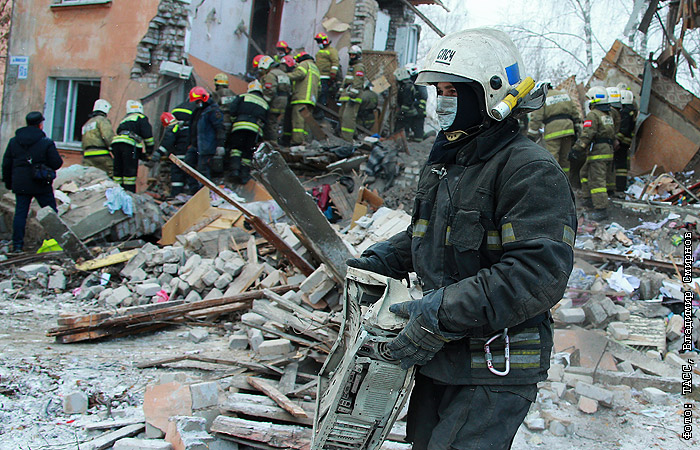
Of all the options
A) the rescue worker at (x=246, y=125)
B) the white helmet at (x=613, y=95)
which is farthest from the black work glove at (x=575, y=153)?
the rescue worker at (x=246, y=125)

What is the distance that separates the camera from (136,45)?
1232 cm

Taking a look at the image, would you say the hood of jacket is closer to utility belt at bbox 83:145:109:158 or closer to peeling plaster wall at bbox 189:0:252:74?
utility belt at bbox 83:145:109:158

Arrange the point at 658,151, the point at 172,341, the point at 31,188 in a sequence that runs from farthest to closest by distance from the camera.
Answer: the point at 658,151 → the point at 31,188 → the point at 172,341

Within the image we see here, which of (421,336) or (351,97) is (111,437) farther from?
(351,97)

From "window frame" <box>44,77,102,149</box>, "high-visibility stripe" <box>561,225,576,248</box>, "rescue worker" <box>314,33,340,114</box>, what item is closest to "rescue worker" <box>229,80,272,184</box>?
"rescue worker" <box>314,33,340,114</box>

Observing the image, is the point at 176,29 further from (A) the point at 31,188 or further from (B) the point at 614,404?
(B) the point at 614,404

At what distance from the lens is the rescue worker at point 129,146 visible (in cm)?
990

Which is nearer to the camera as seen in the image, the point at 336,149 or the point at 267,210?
the point at 267,210

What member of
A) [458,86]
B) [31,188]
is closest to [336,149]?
[31,188]

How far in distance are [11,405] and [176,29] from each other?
1035 centimetres

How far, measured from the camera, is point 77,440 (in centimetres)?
311

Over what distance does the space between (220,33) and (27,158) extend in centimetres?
662

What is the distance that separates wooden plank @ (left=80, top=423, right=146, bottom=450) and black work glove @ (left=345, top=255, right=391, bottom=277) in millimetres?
1740

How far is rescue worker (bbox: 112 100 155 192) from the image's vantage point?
9.90 meters
